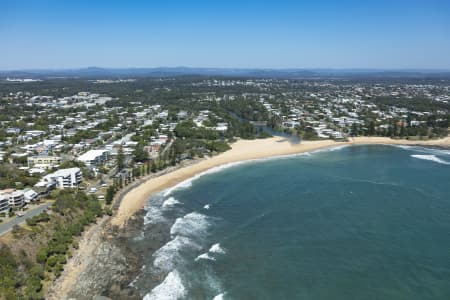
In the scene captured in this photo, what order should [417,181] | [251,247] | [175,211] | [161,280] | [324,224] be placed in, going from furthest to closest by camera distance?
[417,181] < [175,211] < [324,224] < [251,247] < [161,280]

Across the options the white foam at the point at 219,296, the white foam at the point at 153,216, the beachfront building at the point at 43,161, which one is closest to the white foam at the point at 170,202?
the white foam at the point at 153,216

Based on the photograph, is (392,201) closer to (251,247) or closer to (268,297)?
(251,247)

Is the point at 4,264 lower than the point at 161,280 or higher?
higher

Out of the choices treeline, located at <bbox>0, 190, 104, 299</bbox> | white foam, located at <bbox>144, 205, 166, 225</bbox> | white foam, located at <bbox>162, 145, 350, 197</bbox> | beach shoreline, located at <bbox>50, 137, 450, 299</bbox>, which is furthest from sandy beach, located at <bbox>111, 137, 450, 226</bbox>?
treeline, located at <bbox>0, 190, 104, 299</bbox>

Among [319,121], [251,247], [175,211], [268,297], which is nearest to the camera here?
[268,297]

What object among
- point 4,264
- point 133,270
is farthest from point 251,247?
point 4,264

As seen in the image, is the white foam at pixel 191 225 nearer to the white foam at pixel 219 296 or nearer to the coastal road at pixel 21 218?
the white foam at pixel 219 296

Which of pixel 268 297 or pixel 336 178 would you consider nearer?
pixel 268 297

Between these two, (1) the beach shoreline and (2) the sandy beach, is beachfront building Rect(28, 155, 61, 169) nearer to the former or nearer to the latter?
(1) the beach shoreline
